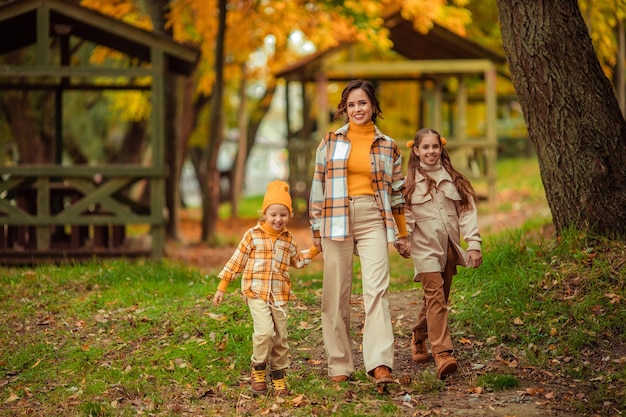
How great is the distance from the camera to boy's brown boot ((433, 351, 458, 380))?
6.46m

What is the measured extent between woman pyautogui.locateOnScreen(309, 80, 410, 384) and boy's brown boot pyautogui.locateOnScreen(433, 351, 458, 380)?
1.41ft

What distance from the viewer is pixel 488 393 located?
250 inches

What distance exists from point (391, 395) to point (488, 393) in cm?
69

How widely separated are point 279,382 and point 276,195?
1354 mm

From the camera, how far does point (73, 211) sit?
12.4 metres

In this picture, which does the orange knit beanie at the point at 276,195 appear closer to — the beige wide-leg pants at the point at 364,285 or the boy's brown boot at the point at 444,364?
the beige wide-leg pants at the point at 364,285

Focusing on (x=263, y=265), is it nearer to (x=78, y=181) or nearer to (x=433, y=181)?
(x=433, y=181)

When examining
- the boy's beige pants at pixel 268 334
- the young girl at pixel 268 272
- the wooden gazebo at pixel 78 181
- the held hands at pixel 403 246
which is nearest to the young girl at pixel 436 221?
the held hands at pixel 403 246

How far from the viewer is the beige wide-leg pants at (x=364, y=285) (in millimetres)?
6246

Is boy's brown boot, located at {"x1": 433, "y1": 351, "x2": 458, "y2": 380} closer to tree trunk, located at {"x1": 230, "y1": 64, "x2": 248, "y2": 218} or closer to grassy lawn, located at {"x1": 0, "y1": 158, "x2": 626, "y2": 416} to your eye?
grassy lawn, located at {"x1": 0, "y1": 158, "x2": 626, "y2": 416}

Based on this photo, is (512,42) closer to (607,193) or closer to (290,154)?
(607,193)

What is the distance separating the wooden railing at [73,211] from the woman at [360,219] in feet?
21.1

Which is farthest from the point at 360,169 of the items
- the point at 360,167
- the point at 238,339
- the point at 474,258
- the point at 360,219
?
the point at 238,339

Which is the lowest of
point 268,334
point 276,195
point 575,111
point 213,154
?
point 268,334
